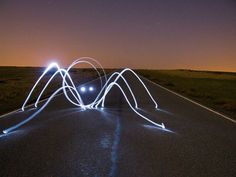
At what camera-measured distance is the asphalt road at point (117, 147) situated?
18.3 feet

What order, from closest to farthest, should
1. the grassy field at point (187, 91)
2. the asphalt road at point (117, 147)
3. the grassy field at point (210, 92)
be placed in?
the asphalt road at point (117, 147), the grassy field at point (187, 91), the grassy field at point (210, 92)

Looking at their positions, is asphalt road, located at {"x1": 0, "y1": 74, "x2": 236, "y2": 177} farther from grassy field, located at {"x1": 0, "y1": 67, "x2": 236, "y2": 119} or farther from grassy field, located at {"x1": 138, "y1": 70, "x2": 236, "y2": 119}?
grassy field, located at {"x1": 138, "y1": 70, "x2": 236, "y2": 119}

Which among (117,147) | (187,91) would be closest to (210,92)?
(187,91)

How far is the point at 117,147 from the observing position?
7223 millimetres

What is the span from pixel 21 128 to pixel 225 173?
19.2ft

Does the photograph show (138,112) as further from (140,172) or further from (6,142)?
(140,172)

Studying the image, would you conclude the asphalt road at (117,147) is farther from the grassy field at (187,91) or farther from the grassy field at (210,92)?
the grassy field at (210,92)

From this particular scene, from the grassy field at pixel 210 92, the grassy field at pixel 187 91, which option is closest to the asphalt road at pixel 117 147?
the grassy field at pixel 187 91

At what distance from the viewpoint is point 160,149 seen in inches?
279

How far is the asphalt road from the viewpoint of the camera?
557cm

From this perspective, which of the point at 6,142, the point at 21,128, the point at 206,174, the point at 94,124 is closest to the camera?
the point at 206,174

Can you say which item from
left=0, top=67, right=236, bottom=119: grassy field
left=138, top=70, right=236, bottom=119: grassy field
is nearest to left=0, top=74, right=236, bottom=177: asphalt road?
left=0, top=67, right=236, bottom=119: grassy field

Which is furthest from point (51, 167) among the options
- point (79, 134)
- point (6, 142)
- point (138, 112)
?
point (138, 112)

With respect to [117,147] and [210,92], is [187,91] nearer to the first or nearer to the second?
[210,92]
